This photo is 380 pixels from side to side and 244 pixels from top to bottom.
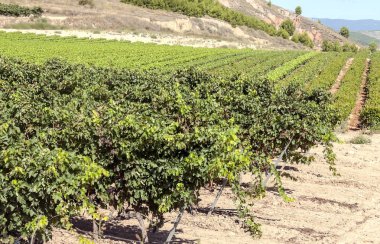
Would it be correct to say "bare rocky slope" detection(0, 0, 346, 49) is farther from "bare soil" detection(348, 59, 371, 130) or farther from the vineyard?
the vineyard

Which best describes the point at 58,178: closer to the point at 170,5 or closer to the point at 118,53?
the point at 118,53

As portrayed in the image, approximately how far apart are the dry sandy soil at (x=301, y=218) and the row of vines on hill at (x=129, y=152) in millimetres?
1958

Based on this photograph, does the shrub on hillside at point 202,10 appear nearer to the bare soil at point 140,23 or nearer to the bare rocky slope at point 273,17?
the bare soil at point 140,23

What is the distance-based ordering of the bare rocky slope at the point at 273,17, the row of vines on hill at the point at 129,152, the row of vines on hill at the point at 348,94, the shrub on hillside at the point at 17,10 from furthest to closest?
the bare rocky slope at the point at 273,17 → the shrub on hillside at the point at 17,10 → the row of vines on hill at the point at 348,94 → the row of vines on hill at the point at 129,152

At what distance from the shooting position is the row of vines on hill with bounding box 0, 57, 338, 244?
8.11 metres

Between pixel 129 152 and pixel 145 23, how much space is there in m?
99.1

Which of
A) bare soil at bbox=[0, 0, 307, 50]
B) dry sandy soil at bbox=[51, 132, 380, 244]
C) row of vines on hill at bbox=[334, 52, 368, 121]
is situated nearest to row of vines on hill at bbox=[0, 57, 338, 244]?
dry sandy soil at bbox=[51, 132, 380, 244]

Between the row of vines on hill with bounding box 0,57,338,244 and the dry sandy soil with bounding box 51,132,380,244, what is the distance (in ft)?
6.42

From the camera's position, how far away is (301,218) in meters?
15.2

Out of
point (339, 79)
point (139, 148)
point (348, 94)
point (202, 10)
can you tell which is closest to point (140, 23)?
point (202, 10)

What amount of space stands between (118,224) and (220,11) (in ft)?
427

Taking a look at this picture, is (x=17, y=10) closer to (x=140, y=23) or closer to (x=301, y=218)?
(x=140, y=23)

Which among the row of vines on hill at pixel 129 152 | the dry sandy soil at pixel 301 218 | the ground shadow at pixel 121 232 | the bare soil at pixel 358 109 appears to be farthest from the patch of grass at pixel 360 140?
the ground shadow at pixel 121 232

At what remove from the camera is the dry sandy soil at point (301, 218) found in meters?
13.4
